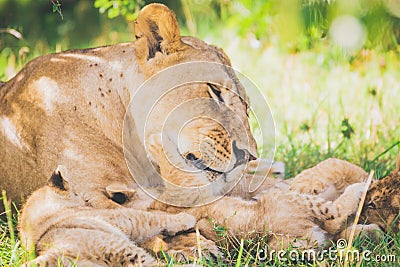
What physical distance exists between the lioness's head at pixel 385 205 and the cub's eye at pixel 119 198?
3.42 feet

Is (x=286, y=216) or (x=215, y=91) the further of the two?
(x=215, y=91)

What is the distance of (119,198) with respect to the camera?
120 inches

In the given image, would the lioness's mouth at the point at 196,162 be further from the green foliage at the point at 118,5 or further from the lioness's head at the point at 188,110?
the green foliage at the point at 118,5

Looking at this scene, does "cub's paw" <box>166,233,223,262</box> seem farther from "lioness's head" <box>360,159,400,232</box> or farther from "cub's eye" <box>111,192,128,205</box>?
"lioness's head" <box>360,159,400,232</box>

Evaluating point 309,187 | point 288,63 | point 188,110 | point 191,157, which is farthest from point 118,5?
point 288,63

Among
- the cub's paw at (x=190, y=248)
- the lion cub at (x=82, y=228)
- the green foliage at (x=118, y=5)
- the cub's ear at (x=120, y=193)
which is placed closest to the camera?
the lion cub at (x=82, y=228)

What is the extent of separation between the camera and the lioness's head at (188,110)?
3.02 meters

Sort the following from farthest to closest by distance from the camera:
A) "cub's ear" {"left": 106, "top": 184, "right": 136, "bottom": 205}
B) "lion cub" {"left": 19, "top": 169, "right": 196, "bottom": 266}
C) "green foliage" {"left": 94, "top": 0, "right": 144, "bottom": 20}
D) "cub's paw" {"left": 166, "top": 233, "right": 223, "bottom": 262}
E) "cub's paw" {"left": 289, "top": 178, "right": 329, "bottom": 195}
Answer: "green foliage" {"left": 94, "top": 0, "right": 144, "bottom": 20}
"cub's paw" {"left": 289, "top": 178, "right": 329, "bottom": 195}
"cub's ear" {"left": 106, "top": 184, "right": 136, "bottom": 205}
"cub's paw" {"left": 166, "top": 233, "right": 223, "bottom": 262}
"lion cub" {"left": 19, "top": 169, "right": 196, "bottom": 266}

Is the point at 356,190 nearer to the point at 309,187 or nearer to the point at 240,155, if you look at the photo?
the point at 309,187

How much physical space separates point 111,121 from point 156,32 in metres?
0.45

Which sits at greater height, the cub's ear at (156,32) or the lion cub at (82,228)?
the cub's ear at (156,32)

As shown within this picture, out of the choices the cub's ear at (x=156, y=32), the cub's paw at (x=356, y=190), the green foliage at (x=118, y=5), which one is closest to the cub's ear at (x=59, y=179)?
the cub's ear at (x=156, y=32)

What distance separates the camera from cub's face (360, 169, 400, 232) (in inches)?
119

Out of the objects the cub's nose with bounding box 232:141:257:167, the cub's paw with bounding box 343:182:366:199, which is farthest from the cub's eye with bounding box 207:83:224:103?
the cub's paw with bounding box 343:182:366:199
